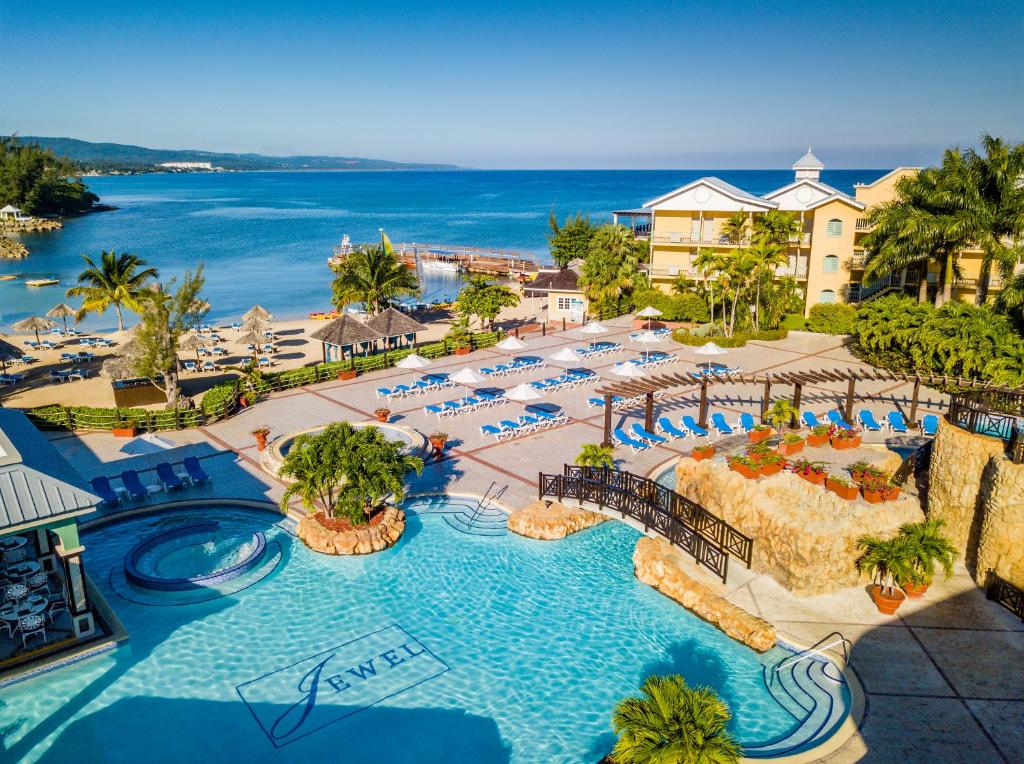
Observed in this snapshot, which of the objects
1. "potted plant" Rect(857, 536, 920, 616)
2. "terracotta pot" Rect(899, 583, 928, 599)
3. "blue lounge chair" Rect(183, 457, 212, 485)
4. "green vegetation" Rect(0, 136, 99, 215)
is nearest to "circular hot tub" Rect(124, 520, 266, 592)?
"blue lounge chair" Rect(183, 457, 212, 485)

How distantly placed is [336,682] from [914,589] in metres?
11.1

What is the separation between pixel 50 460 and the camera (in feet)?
43.3

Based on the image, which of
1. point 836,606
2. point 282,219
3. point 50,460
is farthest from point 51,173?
point 836,606

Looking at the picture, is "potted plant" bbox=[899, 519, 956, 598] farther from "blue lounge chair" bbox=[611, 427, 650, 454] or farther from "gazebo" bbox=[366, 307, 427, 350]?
"gazebo" bbox=[366, 307, 427, 350]

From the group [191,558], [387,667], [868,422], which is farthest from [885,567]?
[191,558]

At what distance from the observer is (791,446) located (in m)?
16.9

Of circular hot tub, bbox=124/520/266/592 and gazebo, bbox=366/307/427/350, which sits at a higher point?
gazebo, bbox=366/307/427/350

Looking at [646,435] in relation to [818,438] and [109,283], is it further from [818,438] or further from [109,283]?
[109,283]

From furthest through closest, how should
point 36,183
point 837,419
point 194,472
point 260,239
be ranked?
1. point 36,183
2. point 260,239
3. point 837,419
4. point 194,472

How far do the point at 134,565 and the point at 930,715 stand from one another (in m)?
15.6

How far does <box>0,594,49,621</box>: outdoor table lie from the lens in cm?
1202

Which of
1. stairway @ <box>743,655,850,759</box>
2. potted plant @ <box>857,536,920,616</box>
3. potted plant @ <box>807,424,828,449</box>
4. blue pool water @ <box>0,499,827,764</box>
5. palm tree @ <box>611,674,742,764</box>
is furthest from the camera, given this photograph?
potted plant @ <box>807,424,828,449</box>

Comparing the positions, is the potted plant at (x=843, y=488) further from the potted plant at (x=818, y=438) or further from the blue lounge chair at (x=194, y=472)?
the blue lounge chair at (x=194, y=472)

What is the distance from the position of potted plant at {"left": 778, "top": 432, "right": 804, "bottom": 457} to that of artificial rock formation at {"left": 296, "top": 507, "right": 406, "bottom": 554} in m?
9.57
